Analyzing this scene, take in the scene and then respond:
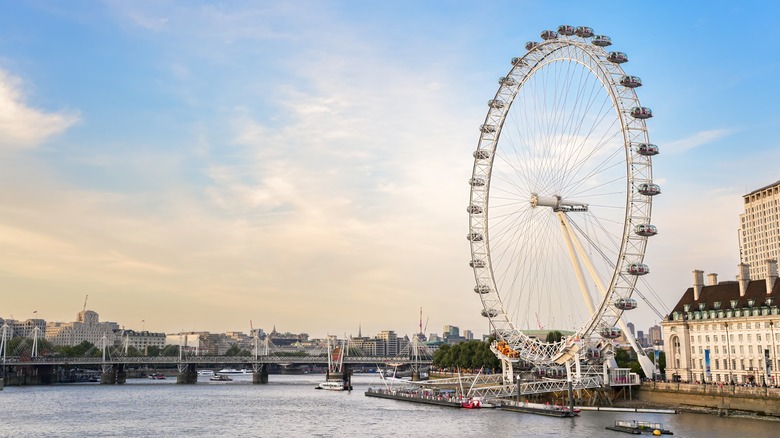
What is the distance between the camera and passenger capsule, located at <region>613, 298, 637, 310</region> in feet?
239

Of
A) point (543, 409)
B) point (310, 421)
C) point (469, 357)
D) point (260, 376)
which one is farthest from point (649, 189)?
point (260, 376)

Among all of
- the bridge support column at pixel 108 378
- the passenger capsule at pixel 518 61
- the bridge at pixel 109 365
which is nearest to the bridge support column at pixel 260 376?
the bridge at pixel 109 365

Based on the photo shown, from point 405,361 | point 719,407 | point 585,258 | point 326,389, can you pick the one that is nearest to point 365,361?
point 405,361

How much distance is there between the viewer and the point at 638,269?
72.0 meters

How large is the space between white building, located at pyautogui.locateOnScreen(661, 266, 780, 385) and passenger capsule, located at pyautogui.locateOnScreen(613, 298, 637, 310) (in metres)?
14.4

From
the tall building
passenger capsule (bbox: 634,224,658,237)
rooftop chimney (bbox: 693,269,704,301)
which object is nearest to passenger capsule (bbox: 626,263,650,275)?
passenger capsule (bbox: 634,224,658,237)

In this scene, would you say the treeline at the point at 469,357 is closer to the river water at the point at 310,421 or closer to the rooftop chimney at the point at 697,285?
the river water at the point at 310,421

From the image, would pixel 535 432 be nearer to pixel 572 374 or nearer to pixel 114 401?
pixel 572 374

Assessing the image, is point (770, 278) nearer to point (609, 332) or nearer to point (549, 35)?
point (609, 332)

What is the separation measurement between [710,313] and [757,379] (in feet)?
29.4

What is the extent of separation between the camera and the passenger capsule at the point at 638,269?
71875 millimetres

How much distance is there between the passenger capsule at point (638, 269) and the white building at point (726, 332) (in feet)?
50.0

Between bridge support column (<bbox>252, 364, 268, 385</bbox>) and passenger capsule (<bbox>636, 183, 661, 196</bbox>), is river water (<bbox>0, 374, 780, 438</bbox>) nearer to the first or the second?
passenger capsule (<bbox>636, 183, 661, 196</bbox>)

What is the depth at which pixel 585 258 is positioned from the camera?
83.8 meters
